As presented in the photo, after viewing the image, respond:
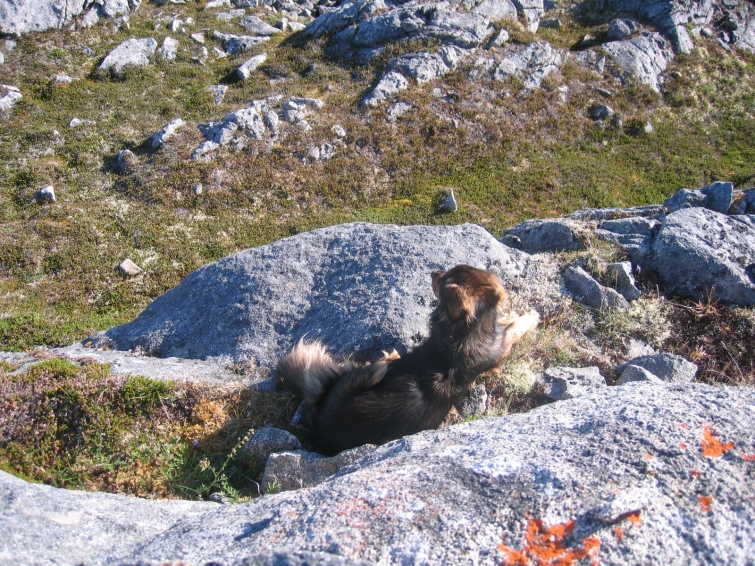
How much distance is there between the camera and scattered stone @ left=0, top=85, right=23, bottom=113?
2314 cm

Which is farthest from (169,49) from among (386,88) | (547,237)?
(547,237)

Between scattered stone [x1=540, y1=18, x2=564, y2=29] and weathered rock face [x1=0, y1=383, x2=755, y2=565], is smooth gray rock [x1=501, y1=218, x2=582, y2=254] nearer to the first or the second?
weathered rock face [x1=0, y1=383, x2=755, y2=565]

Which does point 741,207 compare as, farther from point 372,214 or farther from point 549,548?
point 372,214

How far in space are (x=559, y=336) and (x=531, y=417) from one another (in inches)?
147

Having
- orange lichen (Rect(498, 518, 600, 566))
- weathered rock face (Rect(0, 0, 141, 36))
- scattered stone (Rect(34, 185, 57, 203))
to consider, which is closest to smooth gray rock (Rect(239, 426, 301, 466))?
orange lichen (Rect(498, 518, 600, 566))

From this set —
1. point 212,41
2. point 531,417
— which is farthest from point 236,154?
point 531,417

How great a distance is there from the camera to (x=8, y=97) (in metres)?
23.5

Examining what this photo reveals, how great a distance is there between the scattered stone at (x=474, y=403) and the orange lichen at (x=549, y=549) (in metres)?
3.55

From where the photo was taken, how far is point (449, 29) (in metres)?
28.5

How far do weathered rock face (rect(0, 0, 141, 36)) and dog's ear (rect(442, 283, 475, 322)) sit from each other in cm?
3073

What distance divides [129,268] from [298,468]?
567 inches

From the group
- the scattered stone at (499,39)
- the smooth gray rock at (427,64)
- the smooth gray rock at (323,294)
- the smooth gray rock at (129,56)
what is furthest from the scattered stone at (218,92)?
the smooth gray rock at (323,294)

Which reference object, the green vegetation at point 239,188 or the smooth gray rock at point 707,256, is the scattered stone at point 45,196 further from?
the smooth gray rock at point 707,256

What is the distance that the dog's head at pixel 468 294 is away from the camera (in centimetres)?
601
